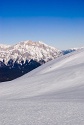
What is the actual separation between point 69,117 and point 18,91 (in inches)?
384

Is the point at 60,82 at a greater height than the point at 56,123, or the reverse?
the point at 60,82

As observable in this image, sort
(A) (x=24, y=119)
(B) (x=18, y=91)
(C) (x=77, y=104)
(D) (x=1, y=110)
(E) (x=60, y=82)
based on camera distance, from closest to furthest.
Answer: (A) (x=24, y=119) < (D) (x=1, y=110) < (C) (x=77, y=104) < (B) (x=18, y=91) < (E) (x=60, y=82)

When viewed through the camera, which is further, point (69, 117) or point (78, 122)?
point (69, 117)

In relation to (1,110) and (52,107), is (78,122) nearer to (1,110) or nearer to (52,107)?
(52,107)

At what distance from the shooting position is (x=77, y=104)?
1029cm

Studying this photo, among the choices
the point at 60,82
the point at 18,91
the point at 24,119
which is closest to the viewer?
the point at 24,119

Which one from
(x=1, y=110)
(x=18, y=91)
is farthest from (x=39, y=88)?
(x=1, y=110)

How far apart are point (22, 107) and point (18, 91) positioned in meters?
7.62

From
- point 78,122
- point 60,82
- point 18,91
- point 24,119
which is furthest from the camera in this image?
point 60,82

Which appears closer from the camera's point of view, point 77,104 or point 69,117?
point 69,117

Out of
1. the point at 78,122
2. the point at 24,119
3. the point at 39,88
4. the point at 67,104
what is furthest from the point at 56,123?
the point at 39,88

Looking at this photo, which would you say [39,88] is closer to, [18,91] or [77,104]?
[18,91]

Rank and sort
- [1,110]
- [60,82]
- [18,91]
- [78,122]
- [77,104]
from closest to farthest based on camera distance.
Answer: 1. [78,122]
2. [1,110]
3. [77,104]
4. [18,91]
5. [60,82]

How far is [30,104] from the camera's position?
10656mm
